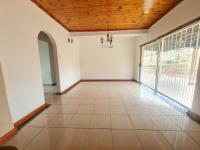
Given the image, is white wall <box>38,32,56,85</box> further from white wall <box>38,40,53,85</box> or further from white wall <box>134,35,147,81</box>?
white wall <box>134,35,147,81</box>

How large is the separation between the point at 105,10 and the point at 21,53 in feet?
7.67

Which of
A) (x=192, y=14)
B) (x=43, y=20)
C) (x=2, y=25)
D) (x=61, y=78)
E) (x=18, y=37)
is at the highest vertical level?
(x=43, y=20)

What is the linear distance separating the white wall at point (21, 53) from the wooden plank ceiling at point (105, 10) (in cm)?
46

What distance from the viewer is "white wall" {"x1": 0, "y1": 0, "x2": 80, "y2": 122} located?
5.88 ft

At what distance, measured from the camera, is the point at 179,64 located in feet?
8.68

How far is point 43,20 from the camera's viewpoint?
2824mm

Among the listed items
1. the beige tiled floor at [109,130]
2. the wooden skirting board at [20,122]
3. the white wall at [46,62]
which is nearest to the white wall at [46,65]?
the white wall at [46,62]

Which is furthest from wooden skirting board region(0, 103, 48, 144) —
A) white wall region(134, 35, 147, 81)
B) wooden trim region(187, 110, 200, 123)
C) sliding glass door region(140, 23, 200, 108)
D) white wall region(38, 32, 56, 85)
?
white wall region(134, 35, 147, 81)

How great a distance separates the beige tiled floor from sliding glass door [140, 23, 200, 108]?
0.52m

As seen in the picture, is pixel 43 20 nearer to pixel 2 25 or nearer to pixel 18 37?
pixel 18 37

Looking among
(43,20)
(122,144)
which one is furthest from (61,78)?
(122,144)

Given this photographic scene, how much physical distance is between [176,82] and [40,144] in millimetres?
3272

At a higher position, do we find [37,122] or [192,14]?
[192,14]

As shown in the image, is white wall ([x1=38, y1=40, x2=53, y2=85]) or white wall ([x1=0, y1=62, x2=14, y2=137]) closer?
white wall ([x1=0, y1=62, x2=14, y2=137])
